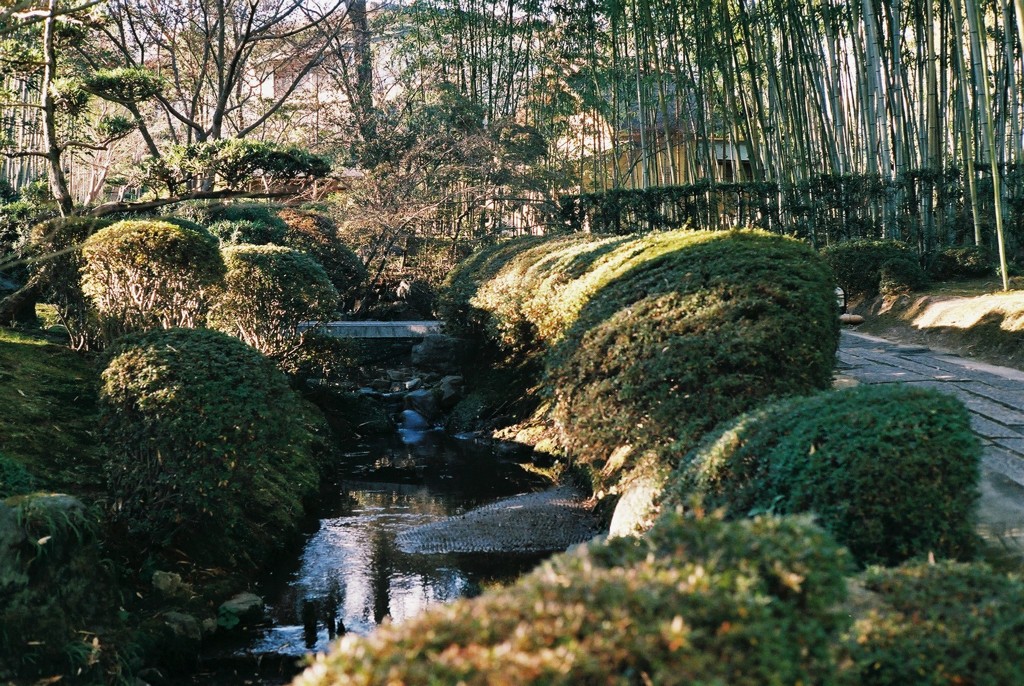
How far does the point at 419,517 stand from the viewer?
6285mm

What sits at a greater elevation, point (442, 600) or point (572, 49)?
point (572, 49)

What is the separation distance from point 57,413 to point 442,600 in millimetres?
3033

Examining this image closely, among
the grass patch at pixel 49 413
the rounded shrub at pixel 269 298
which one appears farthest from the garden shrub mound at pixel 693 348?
the rounded shrub at pixel 269 298

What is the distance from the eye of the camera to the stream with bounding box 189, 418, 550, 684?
4.09m

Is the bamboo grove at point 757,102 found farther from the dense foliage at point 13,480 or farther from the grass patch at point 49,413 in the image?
the dense foliage at point 13,480

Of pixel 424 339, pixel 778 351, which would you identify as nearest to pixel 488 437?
pixel 424 339

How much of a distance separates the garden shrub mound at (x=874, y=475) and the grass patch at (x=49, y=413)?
377 centimetres

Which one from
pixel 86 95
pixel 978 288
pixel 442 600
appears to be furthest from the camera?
pixel 978 288

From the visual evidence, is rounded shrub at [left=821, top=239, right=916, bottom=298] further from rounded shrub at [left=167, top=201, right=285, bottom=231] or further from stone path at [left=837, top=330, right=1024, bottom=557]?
rounded shrub at [left=167, top=201, right=285, bottom=231]

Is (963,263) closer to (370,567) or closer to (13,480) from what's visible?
(370,567)

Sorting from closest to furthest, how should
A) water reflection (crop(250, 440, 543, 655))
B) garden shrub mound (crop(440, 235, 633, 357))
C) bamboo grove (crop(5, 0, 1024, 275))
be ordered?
1. water reflection (crop(250, 440, 543, 655))
2. garden shrub mound (crop(440, 235, 633, 357))
3. bamboo grove (crop(5, 0, 1024, 275))

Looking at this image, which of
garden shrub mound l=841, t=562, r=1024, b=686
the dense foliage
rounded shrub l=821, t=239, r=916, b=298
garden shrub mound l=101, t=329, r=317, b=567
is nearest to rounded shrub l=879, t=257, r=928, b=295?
rounded shrub l=821, t=239, r=916, b=298

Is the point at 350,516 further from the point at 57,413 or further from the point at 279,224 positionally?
the point at 279,224

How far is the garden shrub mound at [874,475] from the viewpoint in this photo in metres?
2.83
